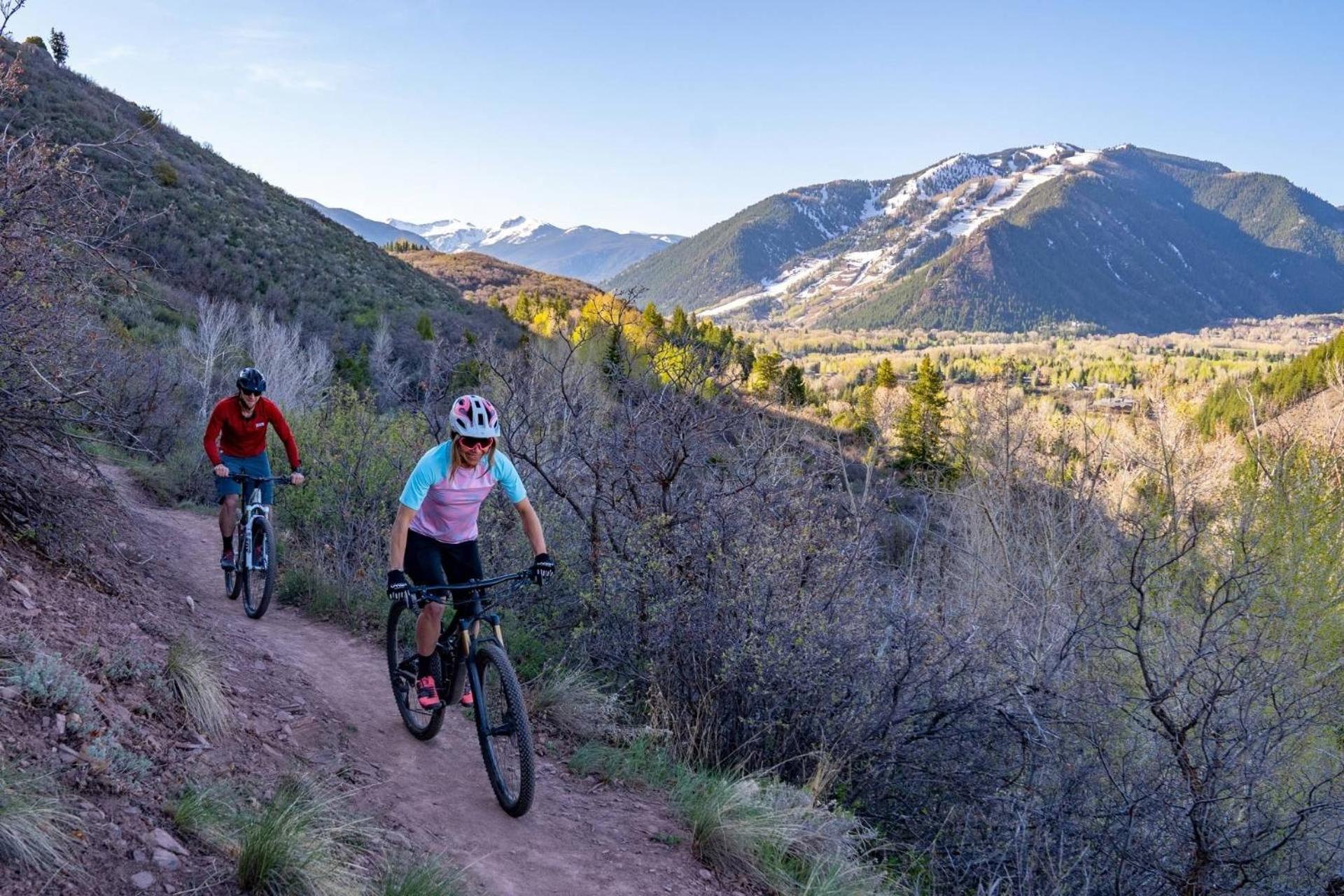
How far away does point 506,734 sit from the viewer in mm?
4273

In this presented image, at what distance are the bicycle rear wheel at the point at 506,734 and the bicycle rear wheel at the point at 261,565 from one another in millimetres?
3326

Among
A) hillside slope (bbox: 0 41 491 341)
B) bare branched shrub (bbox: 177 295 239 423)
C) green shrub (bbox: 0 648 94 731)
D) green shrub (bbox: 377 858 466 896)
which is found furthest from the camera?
hillside slope (bbox: 0 41 491 341)

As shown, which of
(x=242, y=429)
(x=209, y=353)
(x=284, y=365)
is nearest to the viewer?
(x=242, y=429)

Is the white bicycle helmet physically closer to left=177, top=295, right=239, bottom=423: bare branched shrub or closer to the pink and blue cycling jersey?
the pink and blue cycling jersey

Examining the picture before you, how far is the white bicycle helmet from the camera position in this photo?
4.27 metres

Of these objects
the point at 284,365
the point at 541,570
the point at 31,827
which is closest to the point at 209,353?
the point at 284,365

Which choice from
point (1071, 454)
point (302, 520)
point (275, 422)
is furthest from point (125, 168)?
point (1071, 454)

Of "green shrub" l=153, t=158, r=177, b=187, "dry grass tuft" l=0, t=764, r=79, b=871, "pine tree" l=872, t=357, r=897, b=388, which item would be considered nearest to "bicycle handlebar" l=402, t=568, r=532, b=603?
"dry grass tuft" l=0, t=764, r=79, b=871

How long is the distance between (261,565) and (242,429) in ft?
4.04

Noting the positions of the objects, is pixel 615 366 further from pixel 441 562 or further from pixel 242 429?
pixel 441 562

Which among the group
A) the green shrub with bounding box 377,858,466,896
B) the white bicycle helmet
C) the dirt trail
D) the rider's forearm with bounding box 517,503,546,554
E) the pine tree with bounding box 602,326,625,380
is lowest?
the dirt trail

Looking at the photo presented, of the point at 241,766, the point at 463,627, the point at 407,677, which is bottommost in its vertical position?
the point at 241,766

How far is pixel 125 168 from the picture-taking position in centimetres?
3259

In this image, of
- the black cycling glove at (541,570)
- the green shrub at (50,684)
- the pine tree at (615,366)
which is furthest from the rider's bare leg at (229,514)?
the black cycling glove at (541,570)
